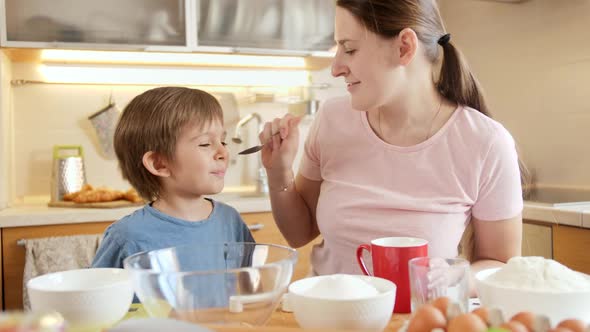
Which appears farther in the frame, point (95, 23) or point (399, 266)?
point (95, 23)

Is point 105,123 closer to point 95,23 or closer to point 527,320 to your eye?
point 95,23

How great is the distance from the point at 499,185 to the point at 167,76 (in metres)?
2.12

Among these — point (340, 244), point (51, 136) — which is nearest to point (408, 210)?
point (340, 244)

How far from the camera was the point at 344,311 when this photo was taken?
0.73 m

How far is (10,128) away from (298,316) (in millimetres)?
2494

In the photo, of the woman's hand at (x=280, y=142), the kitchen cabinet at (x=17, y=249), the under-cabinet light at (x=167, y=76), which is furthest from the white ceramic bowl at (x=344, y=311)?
the under-cabinet light at (x=167, y=76)

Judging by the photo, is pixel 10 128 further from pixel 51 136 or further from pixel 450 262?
pixel 450 262

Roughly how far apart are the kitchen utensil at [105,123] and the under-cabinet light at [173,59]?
9.2 inches

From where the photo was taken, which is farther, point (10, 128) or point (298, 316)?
point (10, 128)

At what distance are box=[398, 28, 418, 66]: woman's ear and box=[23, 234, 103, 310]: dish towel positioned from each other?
1.49m

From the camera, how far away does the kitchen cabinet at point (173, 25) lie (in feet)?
8.60

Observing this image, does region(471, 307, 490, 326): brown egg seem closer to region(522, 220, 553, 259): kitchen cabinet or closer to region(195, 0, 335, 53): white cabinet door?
region(522, 220, 553, 259): kitchen cabinet

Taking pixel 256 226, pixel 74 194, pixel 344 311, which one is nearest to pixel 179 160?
pixel 344 311

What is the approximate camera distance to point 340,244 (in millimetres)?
1406
